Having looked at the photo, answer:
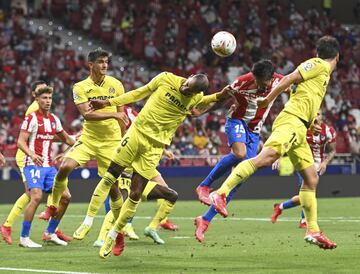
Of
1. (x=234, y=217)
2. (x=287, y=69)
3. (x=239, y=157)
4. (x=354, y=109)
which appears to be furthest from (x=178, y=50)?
(x=239, y=157)

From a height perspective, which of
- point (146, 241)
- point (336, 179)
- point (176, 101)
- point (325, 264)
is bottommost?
point (336, 179)

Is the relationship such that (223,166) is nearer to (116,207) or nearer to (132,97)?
(116,207)

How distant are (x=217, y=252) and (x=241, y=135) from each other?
2862 millimetres

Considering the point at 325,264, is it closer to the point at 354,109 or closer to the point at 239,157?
the point at 239,157

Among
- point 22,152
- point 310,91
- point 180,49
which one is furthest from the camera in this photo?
point 180,49

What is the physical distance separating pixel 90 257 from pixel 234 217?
8298mm

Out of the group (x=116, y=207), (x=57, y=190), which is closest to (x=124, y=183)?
(x=57, y=190)

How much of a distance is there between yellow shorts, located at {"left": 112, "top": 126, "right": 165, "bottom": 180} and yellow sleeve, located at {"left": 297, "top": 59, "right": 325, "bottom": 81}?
2.00 metres

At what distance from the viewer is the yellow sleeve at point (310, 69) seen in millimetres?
11578

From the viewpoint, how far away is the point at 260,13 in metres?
40.1

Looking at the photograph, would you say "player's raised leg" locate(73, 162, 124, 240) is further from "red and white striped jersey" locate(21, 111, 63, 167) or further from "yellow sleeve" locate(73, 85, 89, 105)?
"yellow sleeve" locate(73, 85, 89, 105)

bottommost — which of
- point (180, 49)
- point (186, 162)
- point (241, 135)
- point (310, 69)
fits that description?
point (186, 162)

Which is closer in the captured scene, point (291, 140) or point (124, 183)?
point (291, 140)

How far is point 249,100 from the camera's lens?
47.9 ft
